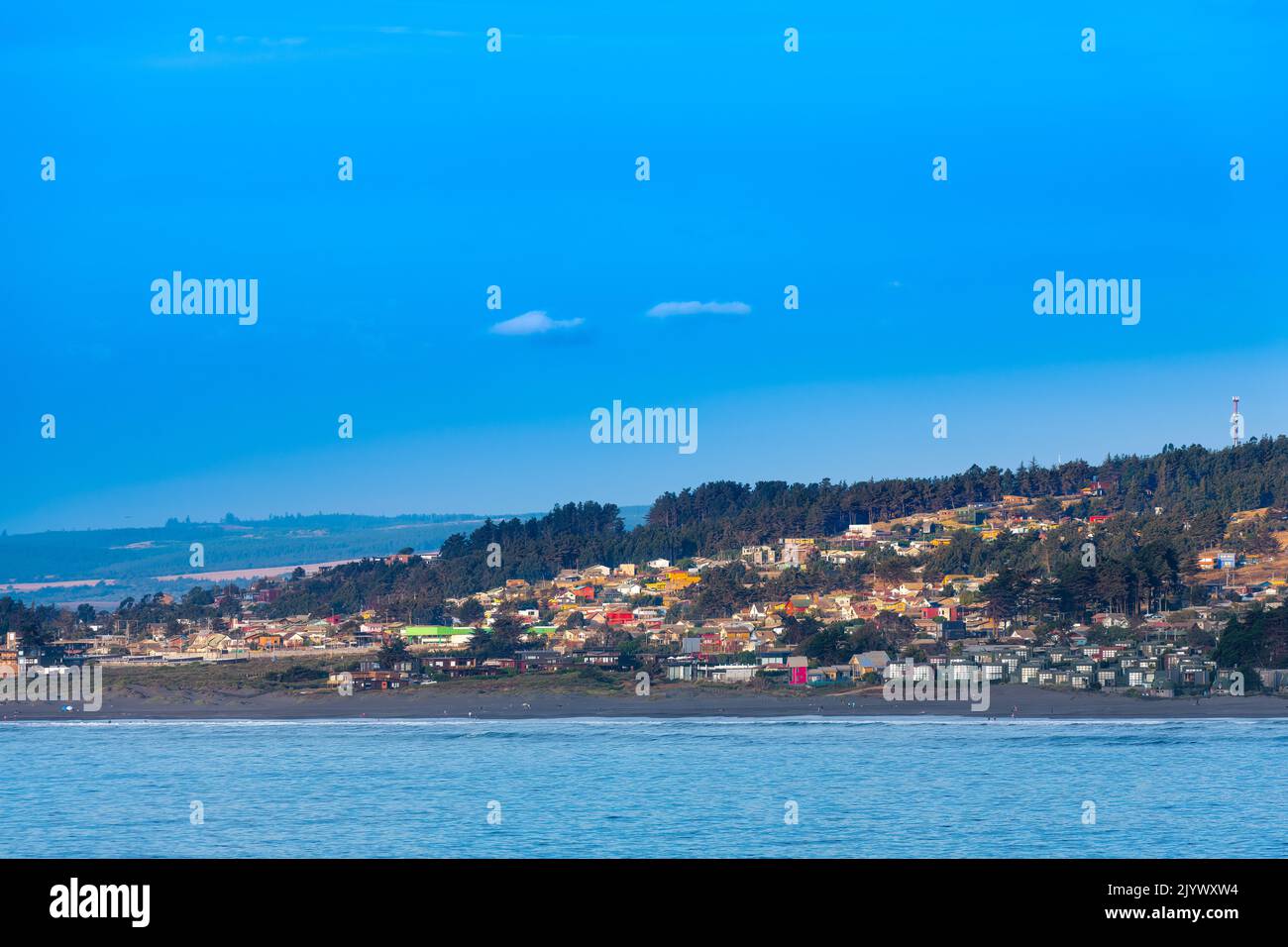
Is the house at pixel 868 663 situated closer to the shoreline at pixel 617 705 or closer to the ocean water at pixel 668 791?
the shoreline at pixel 617 705

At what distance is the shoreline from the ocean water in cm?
267

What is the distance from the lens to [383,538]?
174 metres

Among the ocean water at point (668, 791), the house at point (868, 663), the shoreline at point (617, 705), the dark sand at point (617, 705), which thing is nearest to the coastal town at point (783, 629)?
the house at point (868, 663)

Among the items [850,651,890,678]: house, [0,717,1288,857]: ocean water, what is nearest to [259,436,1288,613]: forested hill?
[850,651,890,678]: house

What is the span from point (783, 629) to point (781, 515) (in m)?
36.0

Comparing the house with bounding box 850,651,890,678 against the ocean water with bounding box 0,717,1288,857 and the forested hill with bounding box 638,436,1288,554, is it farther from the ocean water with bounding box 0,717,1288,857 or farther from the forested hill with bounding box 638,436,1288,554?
the forested hill with bounding box 638,436,1288,554

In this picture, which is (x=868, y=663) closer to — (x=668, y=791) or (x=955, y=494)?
(x=668, y=791)

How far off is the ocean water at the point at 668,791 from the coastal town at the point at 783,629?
36.7ft

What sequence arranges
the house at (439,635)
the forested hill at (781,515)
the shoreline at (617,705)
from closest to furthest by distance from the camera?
the shoreline at (617,705)
the house at (439,635)
the forested hill at (781,515)

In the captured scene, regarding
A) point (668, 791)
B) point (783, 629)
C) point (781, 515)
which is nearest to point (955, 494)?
A: point (781, 515)

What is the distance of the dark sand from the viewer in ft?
235

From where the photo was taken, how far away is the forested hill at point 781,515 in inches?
4601
